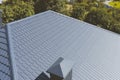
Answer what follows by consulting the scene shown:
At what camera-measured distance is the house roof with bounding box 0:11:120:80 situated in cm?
1402

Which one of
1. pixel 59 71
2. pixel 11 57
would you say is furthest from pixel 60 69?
pixel 11 57

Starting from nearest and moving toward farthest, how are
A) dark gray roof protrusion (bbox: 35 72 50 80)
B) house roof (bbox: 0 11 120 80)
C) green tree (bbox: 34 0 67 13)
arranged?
dark gray roof protrusion (bbox: 35 72 50 80) → house roof (bbox: 0 11 120 80) → green tree (bbox: 34 0 67 13)

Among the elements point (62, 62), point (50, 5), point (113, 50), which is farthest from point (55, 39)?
point (50, 5)

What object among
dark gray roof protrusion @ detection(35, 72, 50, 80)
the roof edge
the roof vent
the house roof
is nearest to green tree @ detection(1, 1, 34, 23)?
the house roof

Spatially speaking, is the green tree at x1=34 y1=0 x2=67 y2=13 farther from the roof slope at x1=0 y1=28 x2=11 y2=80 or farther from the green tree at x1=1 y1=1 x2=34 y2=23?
the roof slope at x1=0 y1=28 x2=11 y2=80

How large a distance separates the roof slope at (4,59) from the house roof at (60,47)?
28cm

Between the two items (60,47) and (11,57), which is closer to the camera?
(11,57)

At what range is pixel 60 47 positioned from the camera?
54.6 feet

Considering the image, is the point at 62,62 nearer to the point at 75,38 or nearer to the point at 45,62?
the point at 45,62

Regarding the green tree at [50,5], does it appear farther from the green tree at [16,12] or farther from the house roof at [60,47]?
the house roof at [60,47]

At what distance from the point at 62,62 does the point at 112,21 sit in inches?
919

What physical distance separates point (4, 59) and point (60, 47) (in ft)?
14.3

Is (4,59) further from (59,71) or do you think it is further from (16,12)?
(16,12)

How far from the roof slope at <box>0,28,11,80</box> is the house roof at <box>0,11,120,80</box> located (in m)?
0.28
